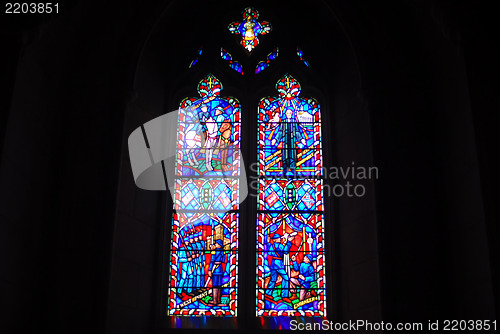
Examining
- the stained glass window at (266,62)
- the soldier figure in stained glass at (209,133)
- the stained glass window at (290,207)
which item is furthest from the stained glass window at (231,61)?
the soldier figure in stained glass at (209,133)

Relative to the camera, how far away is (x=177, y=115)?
7.36 meters

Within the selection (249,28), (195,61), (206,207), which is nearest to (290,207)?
(206,207)

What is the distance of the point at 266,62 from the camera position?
763 cm

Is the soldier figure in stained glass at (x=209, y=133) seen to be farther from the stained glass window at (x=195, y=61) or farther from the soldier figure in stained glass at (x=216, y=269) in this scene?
the soldier figure in stained glass at (x=216, y=269)

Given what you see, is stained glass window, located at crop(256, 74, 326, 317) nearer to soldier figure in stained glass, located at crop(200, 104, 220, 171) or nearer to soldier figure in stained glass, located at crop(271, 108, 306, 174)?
soldier figure in stained glass, located at crop(271, 108, 306, 174)

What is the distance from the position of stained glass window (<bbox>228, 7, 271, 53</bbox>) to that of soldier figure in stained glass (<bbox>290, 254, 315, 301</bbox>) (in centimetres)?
255

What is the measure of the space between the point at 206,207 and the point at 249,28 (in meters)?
2.25

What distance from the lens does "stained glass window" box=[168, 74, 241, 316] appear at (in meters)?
6.47

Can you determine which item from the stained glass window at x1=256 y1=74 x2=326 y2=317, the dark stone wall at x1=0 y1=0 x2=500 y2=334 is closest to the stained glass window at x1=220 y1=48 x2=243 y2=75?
the stained glass window at x1=256 y1=74 x2=326 y2=317

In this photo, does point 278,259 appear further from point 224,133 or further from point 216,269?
point 224,133

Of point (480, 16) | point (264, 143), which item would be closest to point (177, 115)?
point (264, 143)

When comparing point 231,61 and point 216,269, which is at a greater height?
point 231,61

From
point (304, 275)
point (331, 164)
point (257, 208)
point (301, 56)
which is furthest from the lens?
point (301, 56)

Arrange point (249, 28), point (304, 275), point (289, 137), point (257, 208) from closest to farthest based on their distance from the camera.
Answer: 1. point (304, 275)
2. point (257, 208)
3. point (289, 137)
4. point (249, 28)
